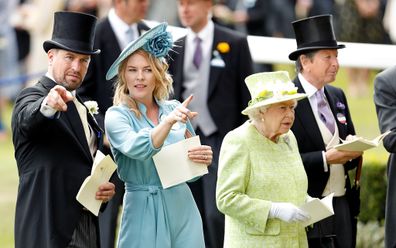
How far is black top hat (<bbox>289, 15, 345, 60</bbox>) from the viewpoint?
10.2 meters

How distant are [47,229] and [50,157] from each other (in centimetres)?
42

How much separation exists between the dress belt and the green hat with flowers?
74cm

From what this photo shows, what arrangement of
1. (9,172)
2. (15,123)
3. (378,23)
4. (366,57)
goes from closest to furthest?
1. (15,123)
2. (366,57)
3. (9,172)
4. (378,23)

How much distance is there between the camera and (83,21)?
30.8ft

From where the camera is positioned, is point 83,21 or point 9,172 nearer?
point 83,21

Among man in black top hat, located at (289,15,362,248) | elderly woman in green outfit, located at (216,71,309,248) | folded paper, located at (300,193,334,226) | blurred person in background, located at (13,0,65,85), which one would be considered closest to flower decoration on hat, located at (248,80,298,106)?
elderly woman in green outfit, located at (216,71,309,248)

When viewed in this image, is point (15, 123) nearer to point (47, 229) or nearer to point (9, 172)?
point (47, 229)

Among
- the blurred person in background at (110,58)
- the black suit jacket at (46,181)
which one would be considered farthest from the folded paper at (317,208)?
the blurred person in background at (110,58)

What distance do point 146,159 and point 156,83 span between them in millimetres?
529

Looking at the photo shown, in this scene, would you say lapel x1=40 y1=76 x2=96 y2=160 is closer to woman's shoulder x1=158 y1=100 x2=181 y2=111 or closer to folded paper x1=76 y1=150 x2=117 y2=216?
folded paper x1=76 y1=150 x2=117 y2=216

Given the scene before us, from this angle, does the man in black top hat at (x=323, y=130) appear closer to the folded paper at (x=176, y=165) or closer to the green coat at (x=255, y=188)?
the green coat at (x=255, y=188)

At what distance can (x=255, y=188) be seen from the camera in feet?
29.8

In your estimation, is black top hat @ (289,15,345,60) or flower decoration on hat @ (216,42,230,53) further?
flower decoration on hat @ (216,42,230,53)

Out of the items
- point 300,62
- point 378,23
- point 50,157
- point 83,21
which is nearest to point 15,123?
point 50,157
